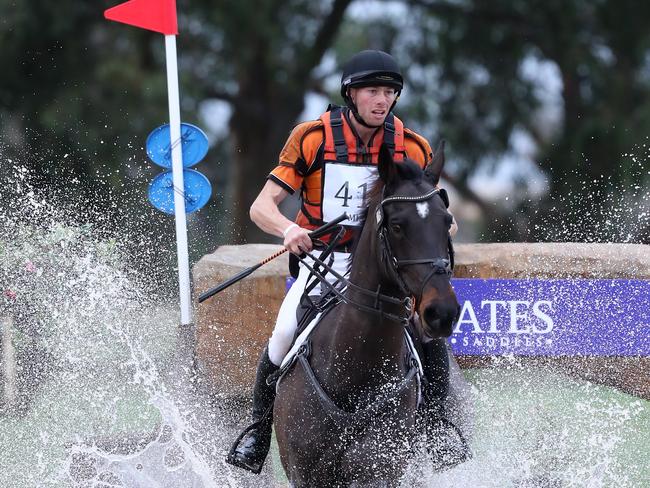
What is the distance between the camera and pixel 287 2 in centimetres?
1356

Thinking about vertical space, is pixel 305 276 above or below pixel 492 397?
above

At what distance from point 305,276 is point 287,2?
9.43 metres

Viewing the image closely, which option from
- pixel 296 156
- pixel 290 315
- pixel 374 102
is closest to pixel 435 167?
pixel 374 102

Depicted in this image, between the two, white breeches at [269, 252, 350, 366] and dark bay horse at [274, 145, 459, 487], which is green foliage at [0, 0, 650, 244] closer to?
white breeches at [269, 252, 350, 366]

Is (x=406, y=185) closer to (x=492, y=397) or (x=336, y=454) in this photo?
(x=336, y=454)

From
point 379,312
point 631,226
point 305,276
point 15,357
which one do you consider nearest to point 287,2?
point 631,226

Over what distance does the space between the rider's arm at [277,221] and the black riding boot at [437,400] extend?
33.2 inches

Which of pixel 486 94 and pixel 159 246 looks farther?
pixel 486 94

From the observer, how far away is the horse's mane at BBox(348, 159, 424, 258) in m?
3.85

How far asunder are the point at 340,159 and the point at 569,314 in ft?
11.1

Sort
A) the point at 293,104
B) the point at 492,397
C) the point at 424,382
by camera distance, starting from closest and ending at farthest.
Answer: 1. the point at 424,382
2. the point at 492,397
3. the point at 293,104

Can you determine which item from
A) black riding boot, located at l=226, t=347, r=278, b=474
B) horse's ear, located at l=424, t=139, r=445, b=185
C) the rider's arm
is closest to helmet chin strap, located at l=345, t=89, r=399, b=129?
the rider's arm

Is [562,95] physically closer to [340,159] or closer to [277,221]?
[340,159]

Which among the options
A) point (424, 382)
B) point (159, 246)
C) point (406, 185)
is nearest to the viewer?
point (406, 185)
